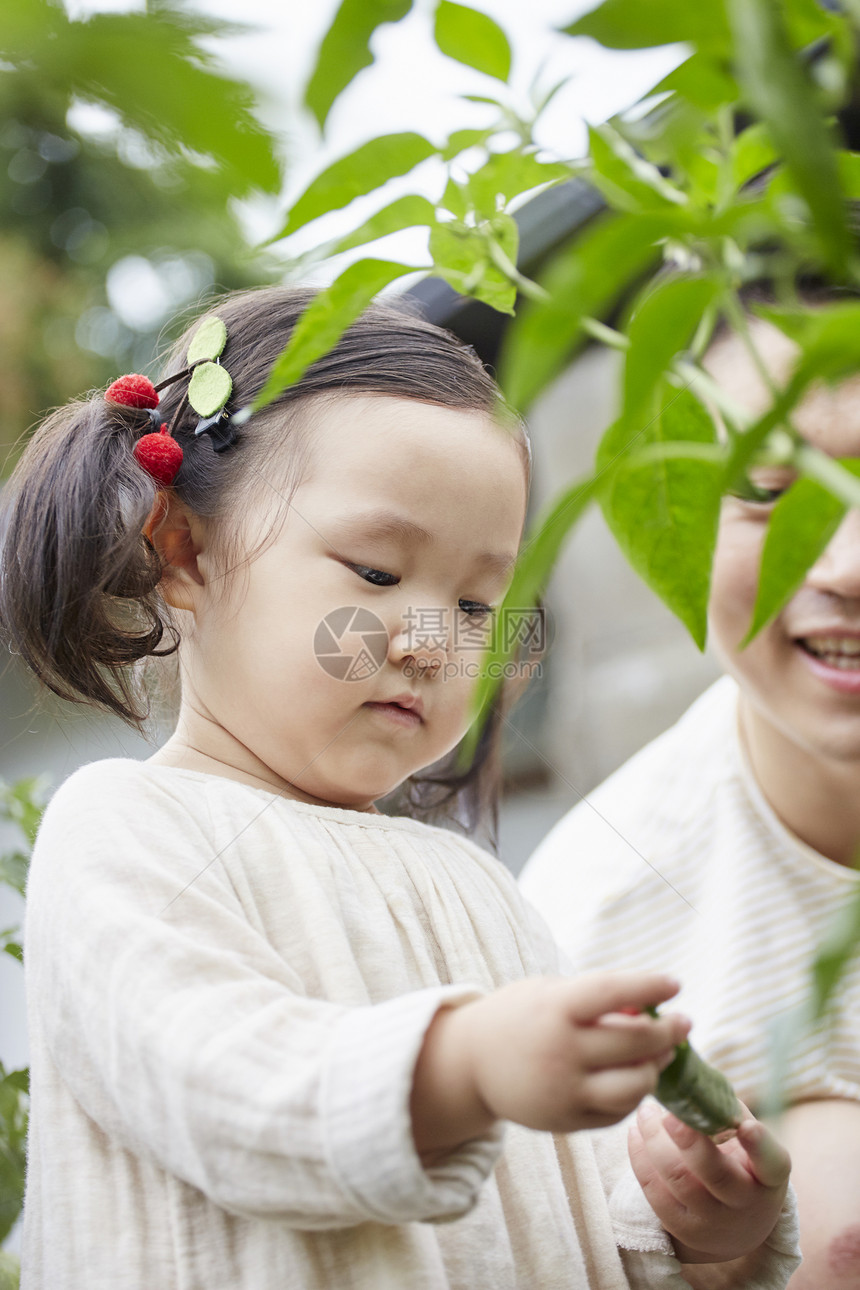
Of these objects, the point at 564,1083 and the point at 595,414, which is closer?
the point at 564,1083

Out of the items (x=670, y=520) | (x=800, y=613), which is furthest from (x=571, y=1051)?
(x=800, y=613)

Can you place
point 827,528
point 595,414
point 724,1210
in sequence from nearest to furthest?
point 827,528, point 724,1210, point 595,414

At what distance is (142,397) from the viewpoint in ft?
2.67

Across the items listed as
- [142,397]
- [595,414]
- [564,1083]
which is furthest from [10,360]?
[595,414]

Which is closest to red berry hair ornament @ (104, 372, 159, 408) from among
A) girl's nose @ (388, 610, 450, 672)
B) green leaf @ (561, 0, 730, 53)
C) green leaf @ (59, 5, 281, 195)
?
girl's nose @ (388, 610, 450, 672)

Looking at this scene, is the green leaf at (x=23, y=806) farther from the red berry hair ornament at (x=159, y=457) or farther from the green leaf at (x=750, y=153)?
the green leaf at (x=750, y=153)

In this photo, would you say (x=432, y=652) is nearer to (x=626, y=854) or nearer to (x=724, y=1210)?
(x=724, y=1210)

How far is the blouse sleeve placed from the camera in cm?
44

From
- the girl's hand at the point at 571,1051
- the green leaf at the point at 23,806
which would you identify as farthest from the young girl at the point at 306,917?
Result: the green leaf at the point at 23,806

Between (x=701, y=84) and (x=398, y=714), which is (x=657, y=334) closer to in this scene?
(x=701, y=84)

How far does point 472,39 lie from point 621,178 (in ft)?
0.24

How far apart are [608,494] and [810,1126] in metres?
0.75

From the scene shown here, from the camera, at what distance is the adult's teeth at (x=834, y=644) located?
0.95m

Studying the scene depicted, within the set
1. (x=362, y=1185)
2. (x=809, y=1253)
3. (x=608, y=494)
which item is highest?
(x=608, y=494)
